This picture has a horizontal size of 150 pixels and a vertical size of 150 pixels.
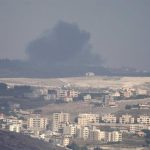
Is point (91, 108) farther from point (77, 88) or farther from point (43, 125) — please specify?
point (77, 88)

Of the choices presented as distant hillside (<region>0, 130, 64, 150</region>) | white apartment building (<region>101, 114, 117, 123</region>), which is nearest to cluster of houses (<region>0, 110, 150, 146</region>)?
white apartment building (<region>101, 114, 117, 123</region>)

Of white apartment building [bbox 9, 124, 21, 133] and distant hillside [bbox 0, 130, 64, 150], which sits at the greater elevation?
white apartment building [bbox 9, 124, 21, 133]

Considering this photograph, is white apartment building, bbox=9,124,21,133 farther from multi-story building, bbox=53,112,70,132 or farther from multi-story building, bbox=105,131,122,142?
multi-story building, bbox=105,131,122,142

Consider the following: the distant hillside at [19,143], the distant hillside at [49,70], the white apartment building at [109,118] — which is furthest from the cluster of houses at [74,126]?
the distant hillside at [49,70]

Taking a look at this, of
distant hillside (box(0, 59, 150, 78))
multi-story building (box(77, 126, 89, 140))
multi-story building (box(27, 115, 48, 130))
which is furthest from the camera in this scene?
distant hillside (box(0, 59, 150, 78))

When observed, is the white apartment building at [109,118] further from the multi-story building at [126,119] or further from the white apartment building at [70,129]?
the white apartment building at [70,129]

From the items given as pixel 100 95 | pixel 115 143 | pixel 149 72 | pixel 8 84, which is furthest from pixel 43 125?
pixel 149 72

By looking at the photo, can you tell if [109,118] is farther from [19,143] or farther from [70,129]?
[19,143]

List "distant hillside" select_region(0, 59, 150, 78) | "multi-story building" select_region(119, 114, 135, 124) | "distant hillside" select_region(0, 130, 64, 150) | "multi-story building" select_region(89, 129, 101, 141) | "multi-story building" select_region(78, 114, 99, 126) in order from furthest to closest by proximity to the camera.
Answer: "distant hillside" select_region(0, 59, 150, 78)
"multi-story building" select_region(119, 114, 135, 124)
"multi-story building" select_region(78, 114, 99, 126)
"multi-story building" select_region(89, 129, 101, 141)
"distant hillside" select_region(0, 130, 64, 150)
